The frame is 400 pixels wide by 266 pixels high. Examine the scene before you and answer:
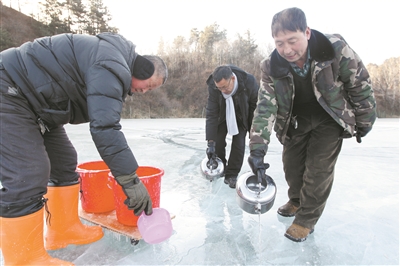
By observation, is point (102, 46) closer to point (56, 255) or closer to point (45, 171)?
point (45, 171)

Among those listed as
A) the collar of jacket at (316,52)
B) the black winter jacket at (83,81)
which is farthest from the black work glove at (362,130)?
the black winter jacket at (83,81)

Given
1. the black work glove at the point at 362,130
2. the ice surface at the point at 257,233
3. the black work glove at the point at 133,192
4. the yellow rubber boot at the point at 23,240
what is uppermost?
the black work glove at the point at 362,130

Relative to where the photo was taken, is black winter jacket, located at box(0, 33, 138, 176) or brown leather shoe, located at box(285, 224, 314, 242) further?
brown leather shoe, located at box(285, 224, 314, 242)

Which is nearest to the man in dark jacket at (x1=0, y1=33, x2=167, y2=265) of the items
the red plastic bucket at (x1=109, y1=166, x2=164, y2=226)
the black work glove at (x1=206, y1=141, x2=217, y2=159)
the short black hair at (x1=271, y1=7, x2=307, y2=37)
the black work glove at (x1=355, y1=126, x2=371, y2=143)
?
the red plastic bucket at (x1=109, y1=166, x2=164, y2=226)

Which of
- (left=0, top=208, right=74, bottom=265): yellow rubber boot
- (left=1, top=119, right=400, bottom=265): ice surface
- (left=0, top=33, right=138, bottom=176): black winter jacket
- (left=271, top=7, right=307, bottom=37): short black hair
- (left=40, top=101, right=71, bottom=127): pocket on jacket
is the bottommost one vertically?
(left=1, top=119, right=400, bottom=265): ice surface

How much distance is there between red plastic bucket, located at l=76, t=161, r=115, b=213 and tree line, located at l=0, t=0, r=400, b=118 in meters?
19.8

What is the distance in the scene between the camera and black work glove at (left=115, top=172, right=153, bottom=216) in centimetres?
148

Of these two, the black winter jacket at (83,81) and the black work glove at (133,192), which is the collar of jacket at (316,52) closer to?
the black winter jacket at (83,81)

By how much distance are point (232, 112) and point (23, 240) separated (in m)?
2.32

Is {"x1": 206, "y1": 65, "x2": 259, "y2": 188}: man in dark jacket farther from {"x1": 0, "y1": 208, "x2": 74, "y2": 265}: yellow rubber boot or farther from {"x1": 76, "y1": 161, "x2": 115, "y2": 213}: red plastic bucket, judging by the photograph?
{"x1": 0, "y1": 208, "x2": 74, "y2": 265}: yellow rubber boot

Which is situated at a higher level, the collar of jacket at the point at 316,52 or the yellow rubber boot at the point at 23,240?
the collar of jacket at the point at 316,52

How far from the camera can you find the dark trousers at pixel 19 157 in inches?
56.5

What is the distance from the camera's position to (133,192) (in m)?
1.50

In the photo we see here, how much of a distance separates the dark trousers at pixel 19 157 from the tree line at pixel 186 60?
20.4 metres
